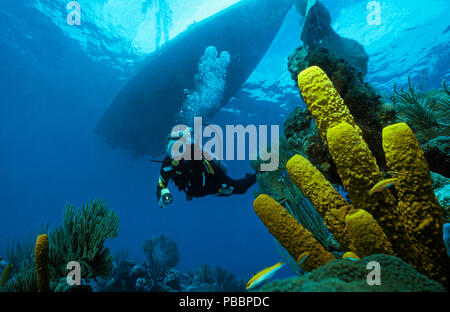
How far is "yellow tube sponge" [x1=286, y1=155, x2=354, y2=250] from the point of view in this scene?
166 cm

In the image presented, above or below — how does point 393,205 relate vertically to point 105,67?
below

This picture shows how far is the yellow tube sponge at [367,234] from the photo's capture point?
135cm

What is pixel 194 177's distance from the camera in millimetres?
4523

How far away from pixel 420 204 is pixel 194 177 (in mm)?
3717

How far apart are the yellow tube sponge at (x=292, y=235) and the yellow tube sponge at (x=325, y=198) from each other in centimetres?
20

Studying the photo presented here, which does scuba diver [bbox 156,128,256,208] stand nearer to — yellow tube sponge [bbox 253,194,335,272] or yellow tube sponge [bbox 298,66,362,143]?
yellow tube sponge [bbox 253,194,335,272]

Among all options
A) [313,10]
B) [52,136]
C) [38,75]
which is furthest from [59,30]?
[313,10]

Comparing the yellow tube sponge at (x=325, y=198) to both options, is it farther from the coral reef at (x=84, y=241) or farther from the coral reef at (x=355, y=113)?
the coral reef at (x=84, y=241)

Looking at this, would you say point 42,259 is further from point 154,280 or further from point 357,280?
point 154,280

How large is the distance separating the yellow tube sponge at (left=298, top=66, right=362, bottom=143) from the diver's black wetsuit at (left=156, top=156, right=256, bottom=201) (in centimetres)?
314

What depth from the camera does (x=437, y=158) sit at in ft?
9.02

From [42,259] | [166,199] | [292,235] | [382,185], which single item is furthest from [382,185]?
[166,199]

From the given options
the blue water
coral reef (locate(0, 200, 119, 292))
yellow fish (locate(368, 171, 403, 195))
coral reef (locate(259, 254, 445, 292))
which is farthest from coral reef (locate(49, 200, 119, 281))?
yellow fish (locate(368, 171, 403, 195))
